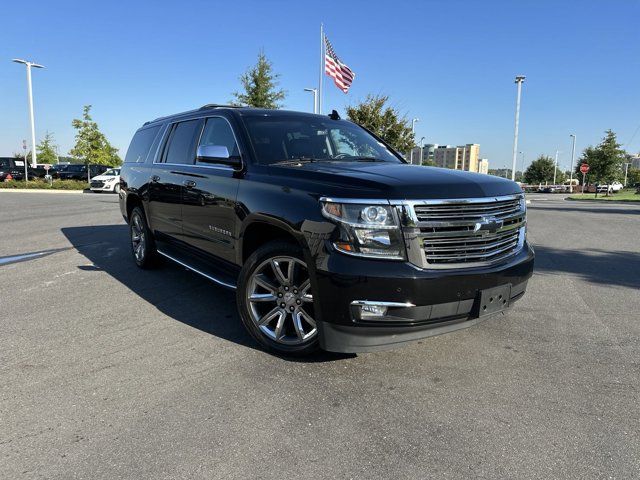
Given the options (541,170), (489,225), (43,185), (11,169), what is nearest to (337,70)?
(489,225)

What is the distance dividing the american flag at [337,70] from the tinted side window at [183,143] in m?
16.6

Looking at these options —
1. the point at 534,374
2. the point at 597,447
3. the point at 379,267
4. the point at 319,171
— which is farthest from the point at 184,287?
the point at 597,447

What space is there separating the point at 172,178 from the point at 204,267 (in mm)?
1236

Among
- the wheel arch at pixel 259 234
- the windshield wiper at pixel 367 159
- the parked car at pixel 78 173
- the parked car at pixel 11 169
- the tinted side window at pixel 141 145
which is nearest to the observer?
the wheel arch at pixel 259 234

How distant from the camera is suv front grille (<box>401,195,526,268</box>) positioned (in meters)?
2.97

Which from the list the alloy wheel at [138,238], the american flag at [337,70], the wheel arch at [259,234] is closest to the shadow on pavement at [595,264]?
the wheel arch at [259,234]

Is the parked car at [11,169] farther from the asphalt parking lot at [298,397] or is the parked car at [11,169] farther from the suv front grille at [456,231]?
the suv front grille at [456,231]

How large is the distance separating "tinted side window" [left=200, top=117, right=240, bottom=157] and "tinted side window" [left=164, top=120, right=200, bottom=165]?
0.22m

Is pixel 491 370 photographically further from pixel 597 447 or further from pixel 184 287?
pixel 184 287

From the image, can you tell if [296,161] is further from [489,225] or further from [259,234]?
[489,225]

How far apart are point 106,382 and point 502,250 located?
116 inches

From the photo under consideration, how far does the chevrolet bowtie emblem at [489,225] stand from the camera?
320 cm

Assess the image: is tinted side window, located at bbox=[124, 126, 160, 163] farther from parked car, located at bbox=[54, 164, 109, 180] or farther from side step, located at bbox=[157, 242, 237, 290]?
parked car, located at bbox=[54, 164, 109, 180]

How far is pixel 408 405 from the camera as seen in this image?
2951mm
